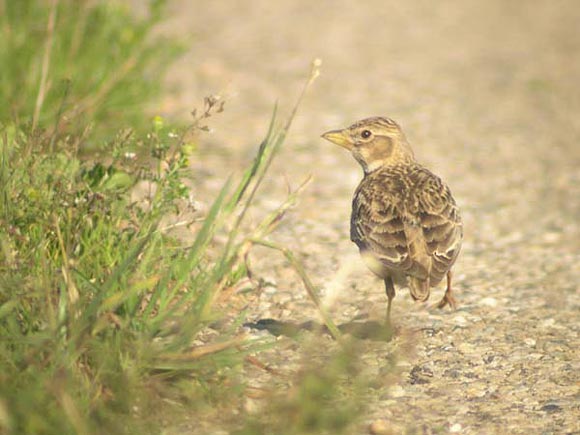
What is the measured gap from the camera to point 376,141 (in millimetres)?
6703

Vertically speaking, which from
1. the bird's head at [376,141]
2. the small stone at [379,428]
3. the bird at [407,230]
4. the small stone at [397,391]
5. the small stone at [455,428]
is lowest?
the small stone at [455,428]

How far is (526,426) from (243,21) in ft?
39.6

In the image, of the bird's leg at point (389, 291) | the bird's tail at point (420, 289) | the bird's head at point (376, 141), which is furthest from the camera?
the bird's head at point (376, 141)

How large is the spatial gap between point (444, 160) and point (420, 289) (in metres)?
4.92

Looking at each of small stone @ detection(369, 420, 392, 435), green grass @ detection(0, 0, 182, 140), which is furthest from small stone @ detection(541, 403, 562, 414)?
green grass @ detection(0, 0, 182, 140)

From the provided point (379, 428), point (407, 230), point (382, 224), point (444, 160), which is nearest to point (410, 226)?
point (407, 230)

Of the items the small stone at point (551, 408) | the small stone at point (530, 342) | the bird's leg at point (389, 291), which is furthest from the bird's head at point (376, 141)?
the small stone at point (551, 408)

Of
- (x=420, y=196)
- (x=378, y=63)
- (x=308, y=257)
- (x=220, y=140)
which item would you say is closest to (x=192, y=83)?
→ (x=220, y=140)

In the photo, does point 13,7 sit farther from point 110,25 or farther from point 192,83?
point 192,83

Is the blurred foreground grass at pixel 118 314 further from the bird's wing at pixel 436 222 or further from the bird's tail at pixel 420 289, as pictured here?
the bird's wing at pixel 436 222

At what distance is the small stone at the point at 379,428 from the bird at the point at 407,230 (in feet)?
3.67

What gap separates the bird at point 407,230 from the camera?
17.9 feet

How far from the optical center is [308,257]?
7.35m

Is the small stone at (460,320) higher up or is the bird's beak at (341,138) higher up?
the bird's beak at (341,138)
